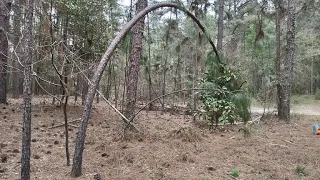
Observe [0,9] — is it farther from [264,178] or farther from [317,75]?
[317,75]

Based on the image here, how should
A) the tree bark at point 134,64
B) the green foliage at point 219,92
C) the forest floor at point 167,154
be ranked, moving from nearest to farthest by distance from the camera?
the forest floor at point 167,154 < the tree bark at point 134,64 < the green foliage at point 219,92

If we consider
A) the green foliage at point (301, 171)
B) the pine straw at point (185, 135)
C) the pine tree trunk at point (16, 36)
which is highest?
the pine tree trunk at point (16, 36)

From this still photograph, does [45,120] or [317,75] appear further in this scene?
[317,75]

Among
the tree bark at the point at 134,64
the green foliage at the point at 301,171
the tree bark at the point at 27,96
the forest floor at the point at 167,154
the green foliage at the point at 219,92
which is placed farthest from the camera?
the green foliage at the point at 219,92

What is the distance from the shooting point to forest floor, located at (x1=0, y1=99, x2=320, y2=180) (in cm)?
371

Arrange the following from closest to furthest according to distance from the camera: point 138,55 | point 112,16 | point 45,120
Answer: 1. point 138,55
2. point 45,120
3. point 112,16

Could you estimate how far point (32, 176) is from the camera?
3.36 m

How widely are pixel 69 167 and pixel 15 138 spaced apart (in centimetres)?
208

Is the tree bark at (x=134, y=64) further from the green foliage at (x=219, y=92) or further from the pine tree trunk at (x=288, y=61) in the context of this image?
the pine tree trunk at (x=288, y=61)

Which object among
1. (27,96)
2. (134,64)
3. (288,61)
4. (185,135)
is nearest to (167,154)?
(185,135)

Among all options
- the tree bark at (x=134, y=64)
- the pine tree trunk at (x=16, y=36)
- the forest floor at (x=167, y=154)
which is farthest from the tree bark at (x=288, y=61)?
the pine tree trunk at (x=16, y=36)

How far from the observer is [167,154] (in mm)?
4684

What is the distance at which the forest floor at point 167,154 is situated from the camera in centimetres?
371

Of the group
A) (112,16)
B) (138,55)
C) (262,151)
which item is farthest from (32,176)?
(112,16)
